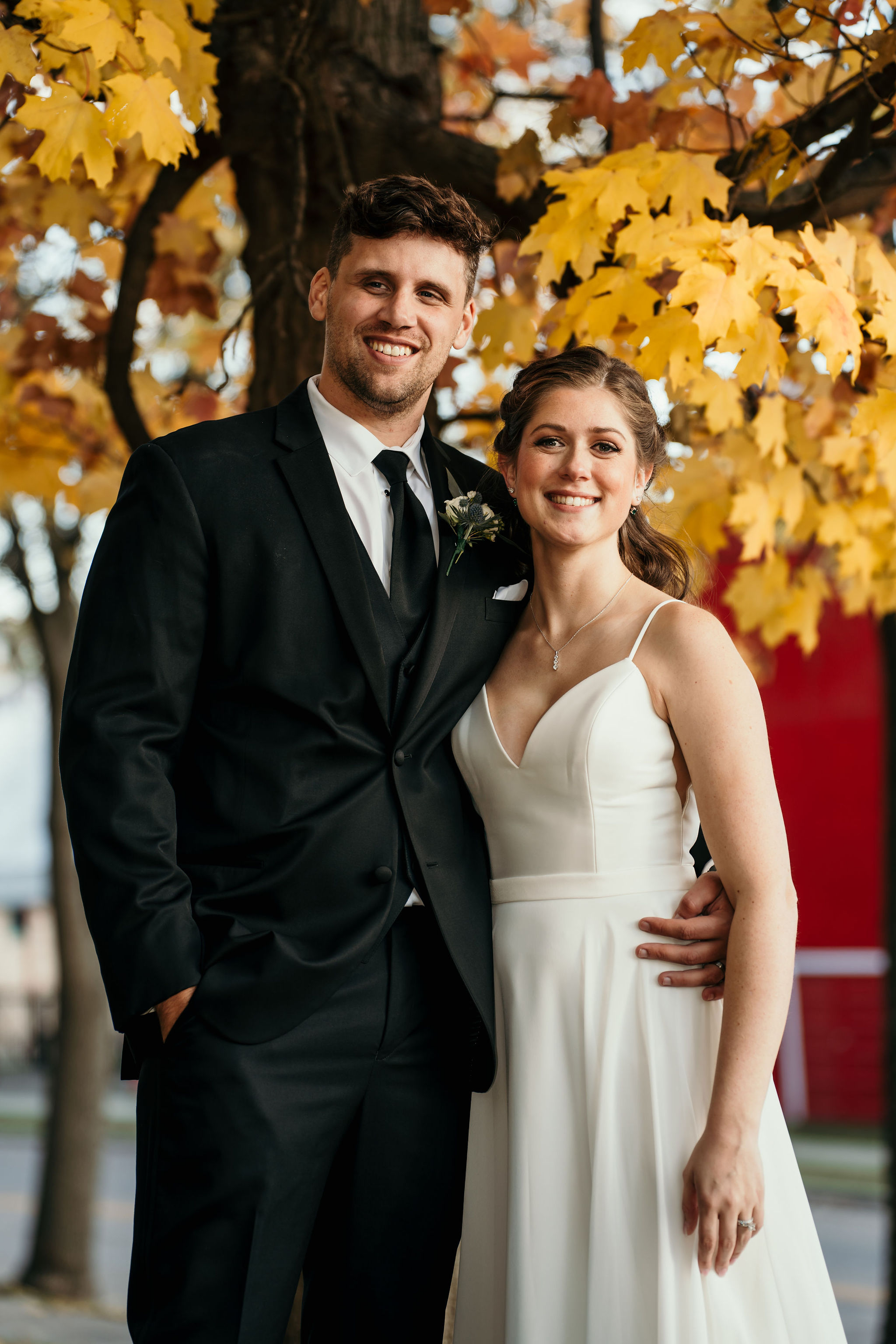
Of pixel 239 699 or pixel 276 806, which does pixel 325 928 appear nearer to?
pixel 276 806

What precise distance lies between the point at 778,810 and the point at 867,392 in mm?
1748

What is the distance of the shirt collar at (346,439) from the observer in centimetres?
238

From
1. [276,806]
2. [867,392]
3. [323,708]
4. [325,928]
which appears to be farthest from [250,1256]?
[867,392]

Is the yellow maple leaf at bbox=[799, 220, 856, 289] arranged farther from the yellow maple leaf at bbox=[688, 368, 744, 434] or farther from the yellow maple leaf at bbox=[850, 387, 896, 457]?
the yellow maple leaf at bbox=[688, 368, 744, 434]

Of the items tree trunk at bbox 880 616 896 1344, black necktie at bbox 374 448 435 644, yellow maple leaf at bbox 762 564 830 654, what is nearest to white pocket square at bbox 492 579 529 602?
black necktie at bbox 374 448 435 644

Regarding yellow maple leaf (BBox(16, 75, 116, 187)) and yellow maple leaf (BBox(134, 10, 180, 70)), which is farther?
yellow maple leaf (BBox(134, 10, 180, 70))

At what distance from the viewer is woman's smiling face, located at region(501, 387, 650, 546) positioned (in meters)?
2.40

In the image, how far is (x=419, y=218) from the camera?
2342 mm

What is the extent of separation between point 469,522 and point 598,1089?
1.08 m

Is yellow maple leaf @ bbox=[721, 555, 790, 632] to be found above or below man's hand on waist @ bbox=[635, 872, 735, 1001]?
above

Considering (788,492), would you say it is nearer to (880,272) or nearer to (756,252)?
(880,272)

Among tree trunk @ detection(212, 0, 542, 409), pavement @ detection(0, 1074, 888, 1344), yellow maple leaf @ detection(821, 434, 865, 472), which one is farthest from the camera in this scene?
pavement @ detection(0, 1074, 888, 1344)

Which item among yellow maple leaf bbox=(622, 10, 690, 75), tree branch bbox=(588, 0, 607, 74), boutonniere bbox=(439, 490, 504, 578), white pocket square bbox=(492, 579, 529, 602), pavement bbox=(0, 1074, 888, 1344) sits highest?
tree branch bbox=(588, 0, 607, 74)

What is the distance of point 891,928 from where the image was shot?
4848mm
